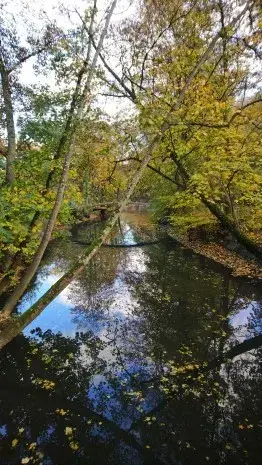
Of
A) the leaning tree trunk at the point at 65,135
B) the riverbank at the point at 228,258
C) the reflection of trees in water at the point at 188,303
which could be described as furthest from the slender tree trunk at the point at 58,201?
the riverbank at the point at 228,258

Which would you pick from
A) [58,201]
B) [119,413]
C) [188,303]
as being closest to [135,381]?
[119,413]

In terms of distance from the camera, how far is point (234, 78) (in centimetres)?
1281

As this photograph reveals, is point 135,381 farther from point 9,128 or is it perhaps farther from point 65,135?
point 9,128

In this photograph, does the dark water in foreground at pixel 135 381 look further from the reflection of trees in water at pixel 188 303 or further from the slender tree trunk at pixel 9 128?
the slender tree trunk at pixel 9 128

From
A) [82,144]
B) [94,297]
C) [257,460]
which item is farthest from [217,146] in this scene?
[257,460]

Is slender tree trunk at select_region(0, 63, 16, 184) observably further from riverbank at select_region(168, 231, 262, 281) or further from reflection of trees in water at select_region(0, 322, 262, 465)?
riverbank at select_region(168, 231, 262, 281)

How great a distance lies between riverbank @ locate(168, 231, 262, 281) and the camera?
14973mm

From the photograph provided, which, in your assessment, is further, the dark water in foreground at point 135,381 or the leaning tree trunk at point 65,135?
the leaning tree trunk at point 65,135

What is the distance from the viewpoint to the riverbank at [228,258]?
49.1 feet

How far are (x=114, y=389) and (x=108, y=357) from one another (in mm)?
1289

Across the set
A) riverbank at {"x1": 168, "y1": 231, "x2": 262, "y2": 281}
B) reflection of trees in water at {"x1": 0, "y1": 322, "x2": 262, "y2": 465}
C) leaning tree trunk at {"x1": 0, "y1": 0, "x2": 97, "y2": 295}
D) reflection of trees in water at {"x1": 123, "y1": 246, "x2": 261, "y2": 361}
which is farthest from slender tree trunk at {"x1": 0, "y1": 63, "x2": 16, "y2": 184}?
riverbank at {"x1": 168, "y1": 231, "x2": 262, "y2": 281}

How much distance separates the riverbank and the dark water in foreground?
6.94ft

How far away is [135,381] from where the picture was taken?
6.91m

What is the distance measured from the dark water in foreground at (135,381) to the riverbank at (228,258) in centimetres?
211
